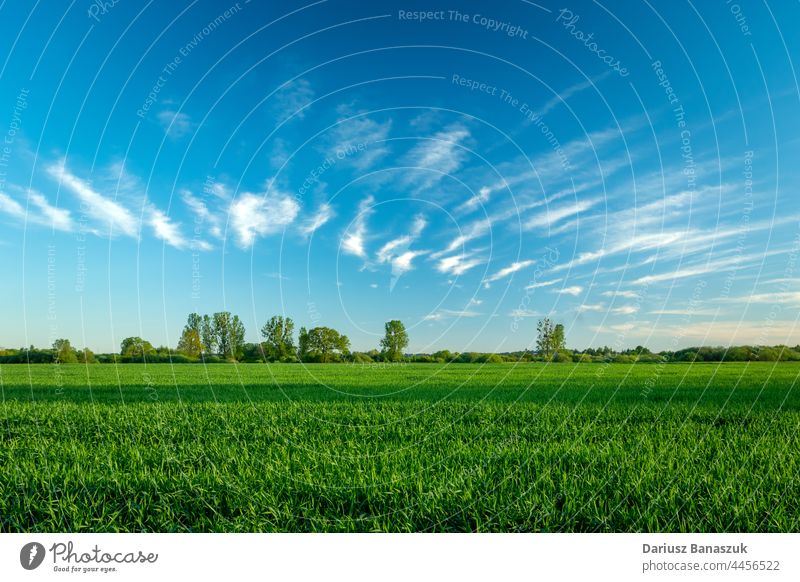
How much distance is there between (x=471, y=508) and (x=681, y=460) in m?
3.48

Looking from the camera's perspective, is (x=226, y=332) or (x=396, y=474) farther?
(x=226, y=332)
